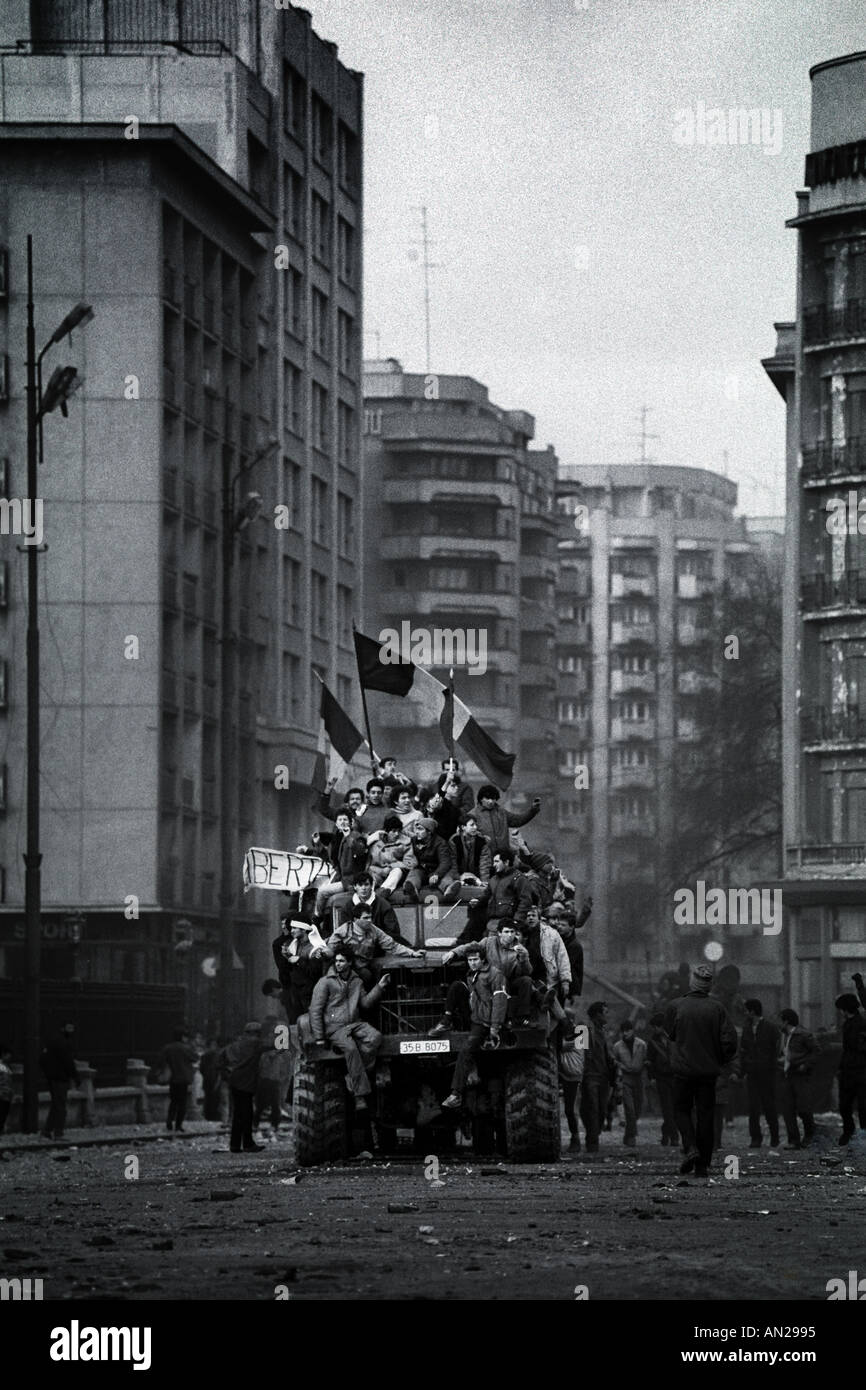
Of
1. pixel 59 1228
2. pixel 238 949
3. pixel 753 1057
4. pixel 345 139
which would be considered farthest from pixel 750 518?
pixel 59 1228

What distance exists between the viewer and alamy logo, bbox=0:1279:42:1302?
47.8 ft

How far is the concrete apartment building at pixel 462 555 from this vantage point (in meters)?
141

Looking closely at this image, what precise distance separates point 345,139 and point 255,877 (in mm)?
72910

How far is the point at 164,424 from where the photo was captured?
79.3 m

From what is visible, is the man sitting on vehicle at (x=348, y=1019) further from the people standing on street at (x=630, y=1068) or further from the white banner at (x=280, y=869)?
the people standing on street at (x=630, y=1068)

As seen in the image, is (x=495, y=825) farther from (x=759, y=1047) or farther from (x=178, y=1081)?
(x=178, y=1081)

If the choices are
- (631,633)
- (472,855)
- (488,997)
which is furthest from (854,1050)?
(631,633)

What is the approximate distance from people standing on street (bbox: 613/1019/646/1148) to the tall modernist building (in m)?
27.4

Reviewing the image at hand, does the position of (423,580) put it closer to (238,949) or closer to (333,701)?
(238,949)

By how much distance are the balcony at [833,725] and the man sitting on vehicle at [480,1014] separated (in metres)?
52.2

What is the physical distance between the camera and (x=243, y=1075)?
3359cm

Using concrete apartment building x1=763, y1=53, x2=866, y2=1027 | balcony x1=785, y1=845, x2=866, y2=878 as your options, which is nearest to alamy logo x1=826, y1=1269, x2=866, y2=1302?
balcony x1=785, y1=845, x2=866, y2=878
